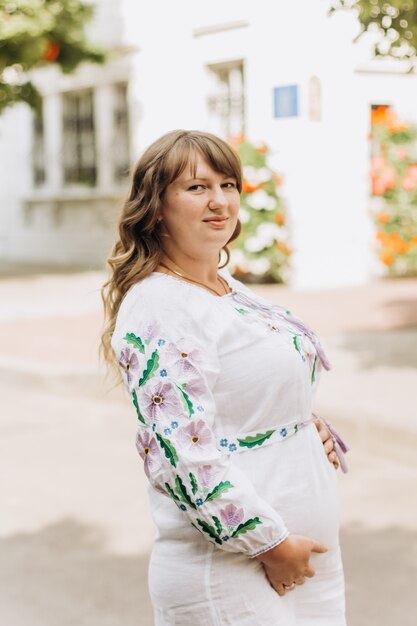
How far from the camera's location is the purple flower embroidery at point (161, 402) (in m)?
2.07

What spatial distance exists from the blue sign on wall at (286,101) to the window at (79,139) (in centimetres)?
515

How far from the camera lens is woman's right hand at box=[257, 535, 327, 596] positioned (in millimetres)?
2150

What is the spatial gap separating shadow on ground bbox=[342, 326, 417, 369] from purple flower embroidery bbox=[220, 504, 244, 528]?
641cm

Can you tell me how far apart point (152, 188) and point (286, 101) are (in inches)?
520

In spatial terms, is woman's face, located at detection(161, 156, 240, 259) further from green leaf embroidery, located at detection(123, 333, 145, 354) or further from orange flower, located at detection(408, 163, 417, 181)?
orange flower, located at detection(408, 163, 417, 181)

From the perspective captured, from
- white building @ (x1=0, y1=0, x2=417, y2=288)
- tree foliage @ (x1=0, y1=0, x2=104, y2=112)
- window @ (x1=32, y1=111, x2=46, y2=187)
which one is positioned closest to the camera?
white building @ (x1=0, y1=0, x2=417, y2=288)

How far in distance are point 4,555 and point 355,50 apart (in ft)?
37.2

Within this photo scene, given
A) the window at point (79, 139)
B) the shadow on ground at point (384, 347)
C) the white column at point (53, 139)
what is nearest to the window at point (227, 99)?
the window at point (79, 139)

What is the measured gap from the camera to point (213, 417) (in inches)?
83.5

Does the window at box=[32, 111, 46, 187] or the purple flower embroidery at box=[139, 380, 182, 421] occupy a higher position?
the window at box=[32, 111, 46, 187]

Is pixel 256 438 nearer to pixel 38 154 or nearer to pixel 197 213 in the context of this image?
pixel 197 213

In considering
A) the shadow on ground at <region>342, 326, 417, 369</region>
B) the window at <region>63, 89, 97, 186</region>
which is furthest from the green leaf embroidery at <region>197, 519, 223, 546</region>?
the window at <region>63, 89, 97, 186</region>

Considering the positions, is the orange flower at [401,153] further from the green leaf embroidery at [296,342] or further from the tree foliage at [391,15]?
the green leaf embroidery at [296,342]

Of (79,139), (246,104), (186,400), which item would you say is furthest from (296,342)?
(79,139)
